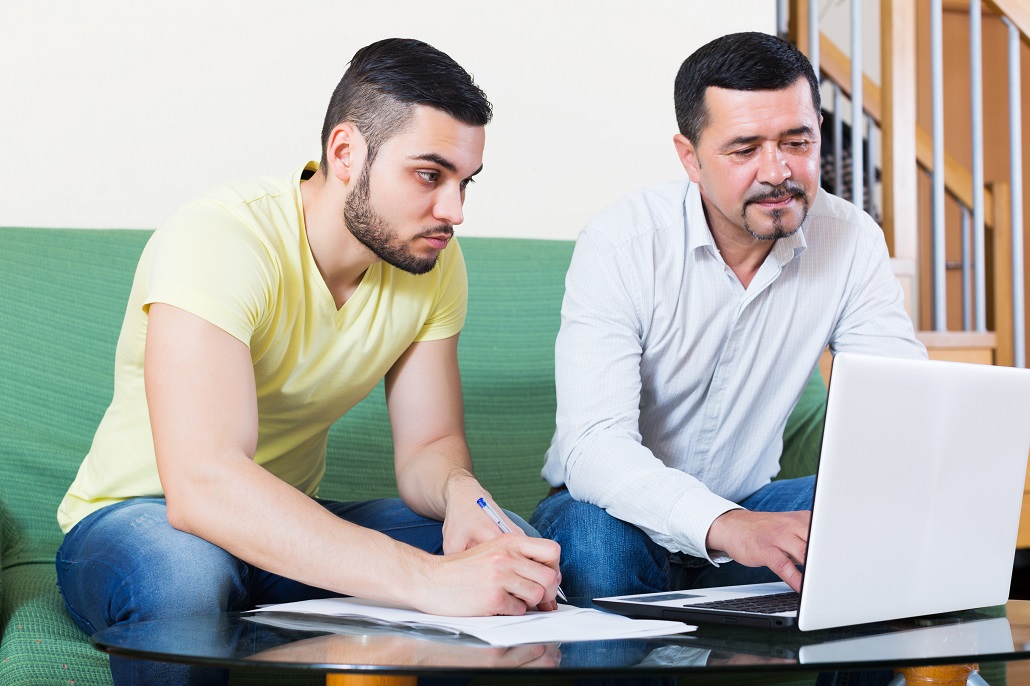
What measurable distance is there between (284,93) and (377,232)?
94 centimetres

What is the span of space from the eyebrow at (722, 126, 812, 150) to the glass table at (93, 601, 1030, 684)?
73 cm

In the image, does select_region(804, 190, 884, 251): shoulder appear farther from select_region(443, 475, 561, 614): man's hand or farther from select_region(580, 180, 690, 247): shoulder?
select_region(443, 475, 561, 614): man's hand

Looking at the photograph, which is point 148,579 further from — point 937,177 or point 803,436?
point 937,177

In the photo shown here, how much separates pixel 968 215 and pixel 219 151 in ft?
7.64

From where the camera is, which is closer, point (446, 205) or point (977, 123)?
point (446, 205)

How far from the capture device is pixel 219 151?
2.03 metres

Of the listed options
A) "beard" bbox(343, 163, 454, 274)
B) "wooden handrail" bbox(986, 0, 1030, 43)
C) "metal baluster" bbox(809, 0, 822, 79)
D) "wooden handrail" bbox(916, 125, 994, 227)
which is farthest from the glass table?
"wooden handrail" bbox(916, 125, 994, 227)

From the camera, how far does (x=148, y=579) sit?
1.04 meters

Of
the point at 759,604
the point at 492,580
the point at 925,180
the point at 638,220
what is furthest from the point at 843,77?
the point at 492,580

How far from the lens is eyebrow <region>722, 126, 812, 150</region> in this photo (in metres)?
1.39

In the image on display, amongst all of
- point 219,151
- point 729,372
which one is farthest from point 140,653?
point 219,151

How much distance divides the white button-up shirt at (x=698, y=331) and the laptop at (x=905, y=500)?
450 millimetres

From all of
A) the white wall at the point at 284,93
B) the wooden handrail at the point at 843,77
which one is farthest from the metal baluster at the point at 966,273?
the white wall at the point at 284,93

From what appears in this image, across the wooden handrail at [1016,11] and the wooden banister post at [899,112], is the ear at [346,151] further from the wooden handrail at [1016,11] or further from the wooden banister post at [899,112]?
the wooden handrail at [1016,11]
